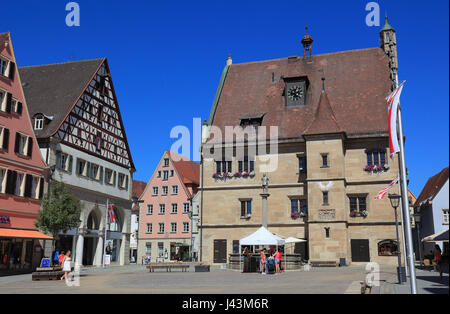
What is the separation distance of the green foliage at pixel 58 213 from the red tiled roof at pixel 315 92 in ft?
57.0

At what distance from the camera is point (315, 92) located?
4331 cm

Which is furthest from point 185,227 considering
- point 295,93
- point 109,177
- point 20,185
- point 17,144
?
point 17,144

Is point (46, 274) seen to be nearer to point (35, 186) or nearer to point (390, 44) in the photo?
point (35, 186)

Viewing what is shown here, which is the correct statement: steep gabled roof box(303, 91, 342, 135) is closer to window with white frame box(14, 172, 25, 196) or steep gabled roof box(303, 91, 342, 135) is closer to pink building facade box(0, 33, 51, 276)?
pink building facade box(0, 33, 51, 276)

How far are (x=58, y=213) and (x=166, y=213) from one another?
37167 millimetres

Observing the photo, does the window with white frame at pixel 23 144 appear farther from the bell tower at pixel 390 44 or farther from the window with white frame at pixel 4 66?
the bell tower at pixel 390 44

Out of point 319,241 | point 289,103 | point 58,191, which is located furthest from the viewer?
point 289,103

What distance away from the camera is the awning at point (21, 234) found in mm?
30062

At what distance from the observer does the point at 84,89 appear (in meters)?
41.2

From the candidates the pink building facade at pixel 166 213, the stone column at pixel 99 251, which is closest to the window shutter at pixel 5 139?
the stone column at pixel 99 251

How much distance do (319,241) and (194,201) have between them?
31139mm

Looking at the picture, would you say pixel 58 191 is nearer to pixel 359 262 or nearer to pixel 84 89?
pixel 84 89
